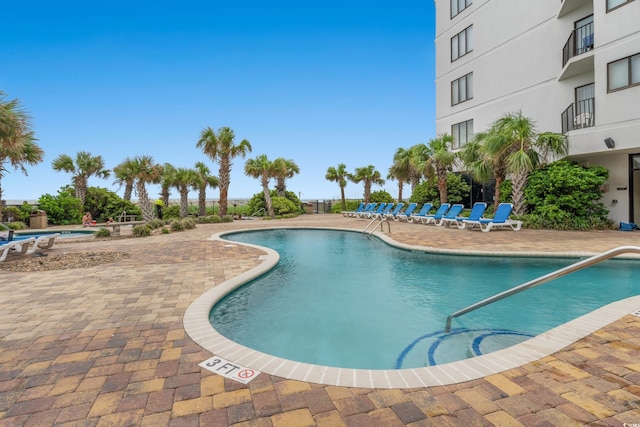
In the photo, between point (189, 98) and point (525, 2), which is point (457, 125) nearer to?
point (525, 2)

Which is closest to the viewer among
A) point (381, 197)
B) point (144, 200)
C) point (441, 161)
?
point (441, 161)

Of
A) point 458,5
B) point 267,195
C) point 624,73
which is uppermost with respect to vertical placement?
point 458,5

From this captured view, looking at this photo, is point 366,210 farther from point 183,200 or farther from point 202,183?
point 183,200

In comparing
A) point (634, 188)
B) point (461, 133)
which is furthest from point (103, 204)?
point (634, 188)

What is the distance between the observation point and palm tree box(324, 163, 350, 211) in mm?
31797

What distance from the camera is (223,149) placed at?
23672mm

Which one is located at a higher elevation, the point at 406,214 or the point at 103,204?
the point at 103,204

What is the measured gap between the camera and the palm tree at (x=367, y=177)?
31281 millimetres

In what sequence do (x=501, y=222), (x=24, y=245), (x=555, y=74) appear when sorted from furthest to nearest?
(x=555, y=74), (x=501, y=222), (x=24, y=245)

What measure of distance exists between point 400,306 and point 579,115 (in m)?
13.5

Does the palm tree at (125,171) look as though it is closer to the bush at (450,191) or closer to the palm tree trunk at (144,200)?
the palm tree trunk at (144,200)


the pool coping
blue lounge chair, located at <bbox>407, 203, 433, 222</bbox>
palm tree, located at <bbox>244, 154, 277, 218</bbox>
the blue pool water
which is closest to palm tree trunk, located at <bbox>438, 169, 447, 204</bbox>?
blue lounge chair, located at <bbox>407, 203, 433, 222</bbox>

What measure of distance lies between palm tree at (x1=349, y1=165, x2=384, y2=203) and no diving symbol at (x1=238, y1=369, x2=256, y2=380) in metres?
29.2

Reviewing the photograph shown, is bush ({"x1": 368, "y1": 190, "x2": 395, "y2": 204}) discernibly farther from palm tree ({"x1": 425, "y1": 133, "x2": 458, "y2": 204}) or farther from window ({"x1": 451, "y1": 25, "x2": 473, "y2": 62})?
window ({"x1": 451, "y1": 25, "x2": 473, "y2": 62})
